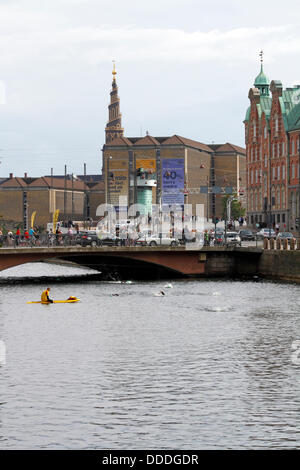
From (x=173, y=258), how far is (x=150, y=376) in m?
52.8

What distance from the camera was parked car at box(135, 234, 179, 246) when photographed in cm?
9549

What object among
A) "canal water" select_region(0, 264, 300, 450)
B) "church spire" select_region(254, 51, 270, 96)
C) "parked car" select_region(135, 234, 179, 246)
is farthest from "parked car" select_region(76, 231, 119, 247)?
"church spire" select_region(254, 51, 270, 96)

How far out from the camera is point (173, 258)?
89.1 metres

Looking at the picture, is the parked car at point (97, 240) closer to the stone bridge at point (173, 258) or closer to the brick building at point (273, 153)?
the stone bridge at point (173, 258)

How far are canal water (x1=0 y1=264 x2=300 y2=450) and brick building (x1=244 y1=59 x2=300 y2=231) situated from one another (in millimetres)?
78591

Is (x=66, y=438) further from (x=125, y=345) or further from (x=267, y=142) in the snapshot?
(x=267, y=142)

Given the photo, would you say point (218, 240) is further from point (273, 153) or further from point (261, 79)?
point (261, 79)

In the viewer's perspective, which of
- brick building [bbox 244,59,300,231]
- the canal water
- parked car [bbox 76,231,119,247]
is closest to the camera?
the canal water

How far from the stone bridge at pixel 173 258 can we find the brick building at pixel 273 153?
42.0 meters

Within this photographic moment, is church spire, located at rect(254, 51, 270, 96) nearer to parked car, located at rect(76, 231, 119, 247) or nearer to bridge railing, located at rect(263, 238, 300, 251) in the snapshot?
parked car, located at rect(76, 231, 119, 247)

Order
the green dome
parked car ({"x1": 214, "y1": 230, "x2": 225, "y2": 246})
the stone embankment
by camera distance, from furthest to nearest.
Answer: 1. the green dome
2. parked car ({"x1": 214, "y1": 230, "x2": 225, "y2": 246})
3. the stone embankment

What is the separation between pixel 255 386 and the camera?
1351 inches

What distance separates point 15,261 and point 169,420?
51526mm
